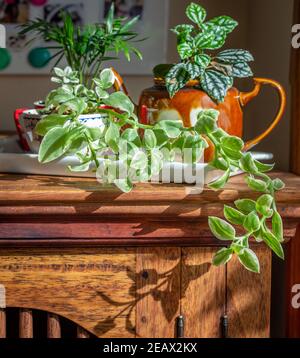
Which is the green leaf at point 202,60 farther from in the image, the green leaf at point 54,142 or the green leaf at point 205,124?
the green leaf at point 54,142

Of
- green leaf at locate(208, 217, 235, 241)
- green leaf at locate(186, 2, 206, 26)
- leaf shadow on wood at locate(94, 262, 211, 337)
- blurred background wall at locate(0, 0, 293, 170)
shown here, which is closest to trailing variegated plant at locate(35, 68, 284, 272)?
green leaf at locate(208, 217, 235, 241)

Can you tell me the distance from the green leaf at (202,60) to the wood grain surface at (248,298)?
0.31m

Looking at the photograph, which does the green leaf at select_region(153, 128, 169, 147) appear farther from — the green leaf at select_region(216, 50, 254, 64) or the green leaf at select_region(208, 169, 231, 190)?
the green leaf at select_region(216, 50, 254, 64)

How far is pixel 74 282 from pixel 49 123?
0.25m

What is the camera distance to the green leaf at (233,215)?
0.99m

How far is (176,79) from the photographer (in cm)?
110

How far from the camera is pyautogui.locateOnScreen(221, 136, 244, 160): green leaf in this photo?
0.99 m

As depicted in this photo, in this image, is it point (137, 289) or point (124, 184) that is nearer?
point (124, 184)

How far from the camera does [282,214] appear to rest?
41.8 inches

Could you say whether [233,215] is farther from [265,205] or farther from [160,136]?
[160,136]

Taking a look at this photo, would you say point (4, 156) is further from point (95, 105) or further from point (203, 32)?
point (203, 32)

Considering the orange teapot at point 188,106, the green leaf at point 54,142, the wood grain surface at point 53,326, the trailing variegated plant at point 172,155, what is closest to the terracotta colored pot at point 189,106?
the orange teapot at point 188,106

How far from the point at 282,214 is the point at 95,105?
0.33 meters

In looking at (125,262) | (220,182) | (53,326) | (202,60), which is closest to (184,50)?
(202,60)
